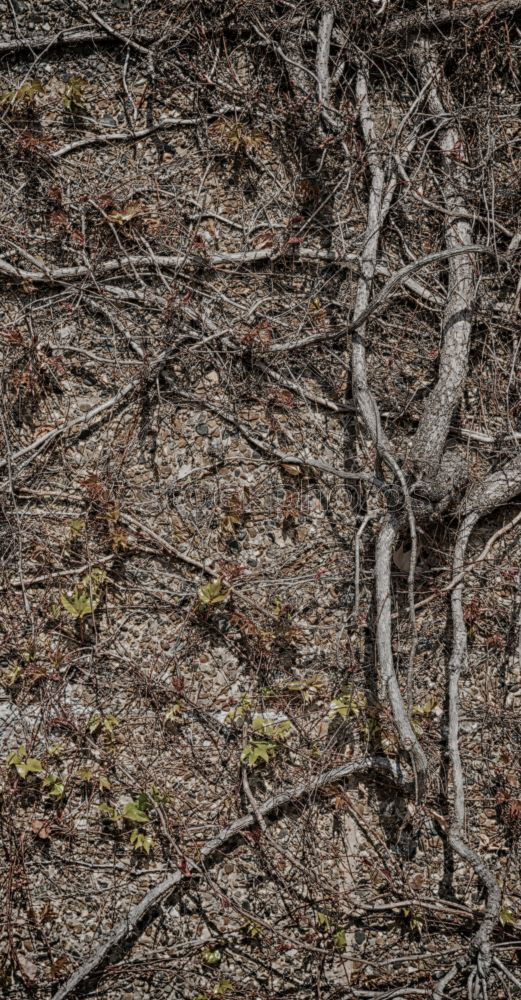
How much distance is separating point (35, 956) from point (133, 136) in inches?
144

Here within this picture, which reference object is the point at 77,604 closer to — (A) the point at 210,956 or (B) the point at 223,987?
(A) the point at 210,956

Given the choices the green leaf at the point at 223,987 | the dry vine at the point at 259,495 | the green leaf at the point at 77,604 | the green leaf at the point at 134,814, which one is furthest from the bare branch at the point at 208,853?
the green leaf at the point at 77,604

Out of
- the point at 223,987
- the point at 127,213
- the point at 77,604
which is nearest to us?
the point at 223,987

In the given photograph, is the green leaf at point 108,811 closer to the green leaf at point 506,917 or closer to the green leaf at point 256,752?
the green leaf at point 256,752

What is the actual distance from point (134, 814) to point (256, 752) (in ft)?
1.90

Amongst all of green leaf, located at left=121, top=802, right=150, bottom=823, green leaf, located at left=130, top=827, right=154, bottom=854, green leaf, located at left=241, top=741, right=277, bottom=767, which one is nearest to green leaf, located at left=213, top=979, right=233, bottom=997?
green leaf, located at left=130, top=827, right=154, bottom=854

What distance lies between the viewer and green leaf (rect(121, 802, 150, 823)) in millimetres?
3422

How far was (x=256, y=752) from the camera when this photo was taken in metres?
3.47

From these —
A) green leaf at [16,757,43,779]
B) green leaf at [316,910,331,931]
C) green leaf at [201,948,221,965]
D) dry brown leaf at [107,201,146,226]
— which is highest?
dry brown leaf at [107,201,146,226]

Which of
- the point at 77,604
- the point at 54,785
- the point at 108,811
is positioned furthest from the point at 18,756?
the point at 77,604

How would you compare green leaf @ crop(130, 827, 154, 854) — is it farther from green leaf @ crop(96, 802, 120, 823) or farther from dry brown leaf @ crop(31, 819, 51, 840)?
dry brown leaf @ crop(31, 819, 51, 840)

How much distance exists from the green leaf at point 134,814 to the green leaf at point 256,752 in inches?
19.0

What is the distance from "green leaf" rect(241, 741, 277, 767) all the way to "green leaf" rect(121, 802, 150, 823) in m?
0.48

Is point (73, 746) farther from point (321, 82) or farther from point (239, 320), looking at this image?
point (321, 82)
